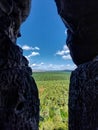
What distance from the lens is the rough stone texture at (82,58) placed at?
648 cm

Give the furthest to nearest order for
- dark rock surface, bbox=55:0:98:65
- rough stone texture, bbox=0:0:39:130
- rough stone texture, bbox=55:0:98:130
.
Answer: dark rock surface, bbox=55:0:98:65 < rough stone texture, bbox=0:0:39:130 < rough stone texture, bbox=55:0:98:130

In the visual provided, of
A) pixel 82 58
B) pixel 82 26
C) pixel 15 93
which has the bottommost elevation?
pixel 15 93

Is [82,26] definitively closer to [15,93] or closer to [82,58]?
[82,58]

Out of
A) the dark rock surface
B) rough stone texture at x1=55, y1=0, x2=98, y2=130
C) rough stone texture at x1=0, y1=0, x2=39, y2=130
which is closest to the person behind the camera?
rough stone texture at x1=55, y1=0, x2=98, y2=130

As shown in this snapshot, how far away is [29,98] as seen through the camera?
278 inches

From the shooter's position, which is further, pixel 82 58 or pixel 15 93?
pixel 82 58

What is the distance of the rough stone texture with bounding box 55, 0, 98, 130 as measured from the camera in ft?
21.2

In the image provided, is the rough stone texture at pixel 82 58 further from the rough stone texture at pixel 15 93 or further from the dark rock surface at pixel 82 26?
the rough stone texture at pixel 15 93

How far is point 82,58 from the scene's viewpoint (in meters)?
9.15

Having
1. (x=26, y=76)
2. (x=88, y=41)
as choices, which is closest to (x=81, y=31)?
(x=88, y=41)

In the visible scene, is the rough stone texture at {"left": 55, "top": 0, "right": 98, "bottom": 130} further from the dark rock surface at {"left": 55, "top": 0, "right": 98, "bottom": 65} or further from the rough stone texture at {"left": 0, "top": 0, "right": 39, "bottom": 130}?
the rough stone texture at {"left": 0, "top": 0, "right": 39, "bottom": 130}

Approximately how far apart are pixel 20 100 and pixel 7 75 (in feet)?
2.11

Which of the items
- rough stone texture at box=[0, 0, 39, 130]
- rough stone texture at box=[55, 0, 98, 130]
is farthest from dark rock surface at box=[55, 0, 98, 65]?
rough stone texture at box=[0, 0, 39, 130]

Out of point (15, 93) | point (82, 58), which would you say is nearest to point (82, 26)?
point (82, 58)
